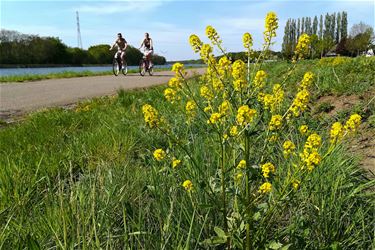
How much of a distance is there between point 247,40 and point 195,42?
288 millimetres

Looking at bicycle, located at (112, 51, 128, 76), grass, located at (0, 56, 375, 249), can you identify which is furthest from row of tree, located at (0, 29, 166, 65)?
grass, located at (0, 56, 375, 249)

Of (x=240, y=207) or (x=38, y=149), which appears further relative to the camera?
(x=38, y=149)

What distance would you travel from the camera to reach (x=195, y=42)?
181 cm

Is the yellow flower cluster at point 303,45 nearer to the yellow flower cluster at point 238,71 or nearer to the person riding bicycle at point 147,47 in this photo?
the yellow flower cluster at point 238,71

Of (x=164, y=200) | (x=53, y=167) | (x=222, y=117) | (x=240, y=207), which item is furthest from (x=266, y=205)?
(x=53, y=167)

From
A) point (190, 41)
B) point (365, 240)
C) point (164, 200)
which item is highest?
point (190, 41)

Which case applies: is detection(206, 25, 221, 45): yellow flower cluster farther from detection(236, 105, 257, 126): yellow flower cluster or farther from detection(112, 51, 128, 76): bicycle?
detection(112, 51, 128, 76): bicycle

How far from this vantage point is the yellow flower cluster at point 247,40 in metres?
1.87

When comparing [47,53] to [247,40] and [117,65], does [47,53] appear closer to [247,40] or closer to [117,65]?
[117,65]

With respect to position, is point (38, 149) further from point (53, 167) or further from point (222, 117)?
point (222, 117)

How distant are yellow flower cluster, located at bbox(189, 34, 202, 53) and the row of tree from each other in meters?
50.9

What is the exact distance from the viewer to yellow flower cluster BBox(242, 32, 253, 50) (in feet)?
6.15

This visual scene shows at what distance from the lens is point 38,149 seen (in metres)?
2.99

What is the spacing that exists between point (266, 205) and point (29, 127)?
3.55 meters
